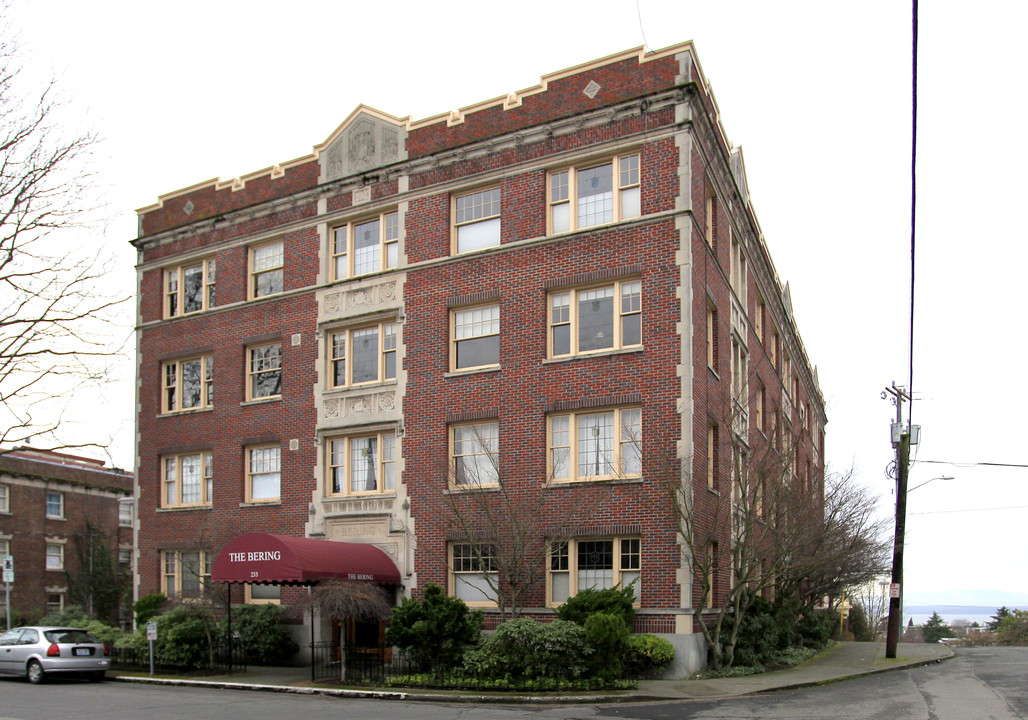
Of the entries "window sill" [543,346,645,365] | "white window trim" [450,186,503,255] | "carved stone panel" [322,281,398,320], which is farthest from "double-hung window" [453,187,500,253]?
"window sill" [543,346,645,365]

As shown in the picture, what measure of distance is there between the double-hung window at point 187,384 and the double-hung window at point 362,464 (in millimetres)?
5548

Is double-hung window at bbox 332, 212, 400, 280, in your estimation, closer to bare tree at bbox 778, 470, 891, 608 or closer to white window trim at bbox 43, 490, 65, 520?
bare tree at bbox 778, 470, 891, 608

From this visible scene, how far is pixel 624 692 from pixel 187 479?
17.5m

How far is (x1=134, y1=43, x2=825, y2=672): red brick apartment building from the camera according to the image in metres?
23.3

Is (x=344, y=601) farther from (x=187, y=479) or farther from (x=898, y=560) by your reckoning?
(x=898, y=560)

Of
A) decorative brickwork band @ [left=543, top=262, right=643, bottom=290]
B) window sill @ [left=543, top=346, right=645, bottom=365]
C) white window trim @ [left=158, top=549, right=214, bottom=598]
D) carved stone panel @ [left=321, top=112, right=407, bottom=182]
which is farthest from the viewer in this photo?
white window trim @ [left=158, top=549, right=214, bottom=598]

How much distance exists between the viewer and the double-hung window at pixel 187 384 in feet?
103

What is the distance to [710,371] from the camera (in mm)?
24922

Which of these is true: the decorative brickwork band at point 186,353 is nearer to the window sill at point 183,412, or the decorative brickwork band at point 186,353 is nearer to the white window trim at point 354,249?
the window sill at point 183,412

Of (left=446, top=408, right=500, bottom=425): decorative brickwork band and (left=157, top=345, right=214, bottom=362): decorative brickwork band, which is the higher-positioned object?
(left=157, top=345, right=214, bottom=362): decorative brickwork band

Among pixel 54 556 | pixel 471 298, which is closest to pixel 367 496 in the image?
pixel 471 298

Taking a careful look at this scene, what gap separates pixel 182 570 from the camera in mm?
30781

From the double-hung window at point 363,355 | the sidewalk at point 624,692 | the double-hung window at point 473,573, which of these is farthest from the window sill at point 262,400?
the sidewalk at point 624,692

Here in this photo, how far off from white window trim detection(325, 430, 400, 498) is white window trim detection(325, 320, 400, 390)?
1467 millimetres
